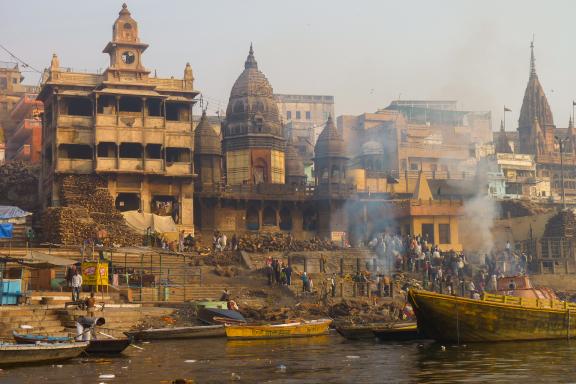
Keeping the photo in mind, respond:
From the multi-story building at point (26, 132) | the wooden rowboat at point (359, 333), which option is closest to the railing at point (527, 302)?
the wooden rowboat at point (359, 333)

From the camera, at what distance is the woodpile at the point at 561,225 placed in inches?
2232

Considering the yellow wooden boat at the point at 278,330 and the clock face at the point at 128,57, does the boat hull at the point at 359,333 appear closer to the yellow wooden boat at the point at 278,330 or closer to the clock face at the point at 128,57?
the yellow wooden boat at the point at 278,330

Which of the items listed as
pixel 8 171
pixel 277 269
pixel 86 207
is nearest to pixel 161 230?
pixel 86 207

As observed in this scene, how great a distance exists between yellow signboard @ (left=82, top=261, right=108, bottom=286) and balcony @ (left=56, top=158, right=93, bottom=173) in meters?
16.1

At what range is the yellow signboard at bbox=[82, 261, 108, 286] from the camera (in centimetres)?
3247

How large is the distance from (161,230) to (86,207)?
154 inches

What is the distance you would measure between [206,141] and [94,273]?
23.1 metres

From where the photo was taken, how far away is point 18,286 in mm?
30125

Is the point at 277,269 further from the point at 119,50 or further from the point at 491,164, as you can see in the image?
the point at 491,164

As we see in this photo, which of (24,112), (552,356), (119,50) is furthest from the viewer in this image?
(24,112)

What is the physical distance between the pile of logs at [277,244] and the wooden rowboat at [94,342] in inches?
847

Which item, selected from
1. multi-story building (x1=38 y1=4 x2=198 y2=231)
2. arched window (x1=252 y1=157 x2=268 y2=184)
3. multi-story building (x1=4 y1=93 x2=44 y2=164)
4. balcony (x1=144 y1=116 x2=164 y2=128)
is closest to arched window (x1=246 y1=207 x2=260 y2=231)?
arched window (x1=252 y1=157 x2=268 y2=184)

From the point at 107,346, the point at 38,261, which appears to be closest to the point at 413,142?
the point at 38,261

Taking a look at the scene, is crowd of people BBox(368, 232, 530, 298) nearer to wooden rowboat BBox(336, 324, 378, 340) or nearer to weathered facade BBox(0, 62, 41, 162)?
wooden rowboat BBox(336, 324, 378, 340)
